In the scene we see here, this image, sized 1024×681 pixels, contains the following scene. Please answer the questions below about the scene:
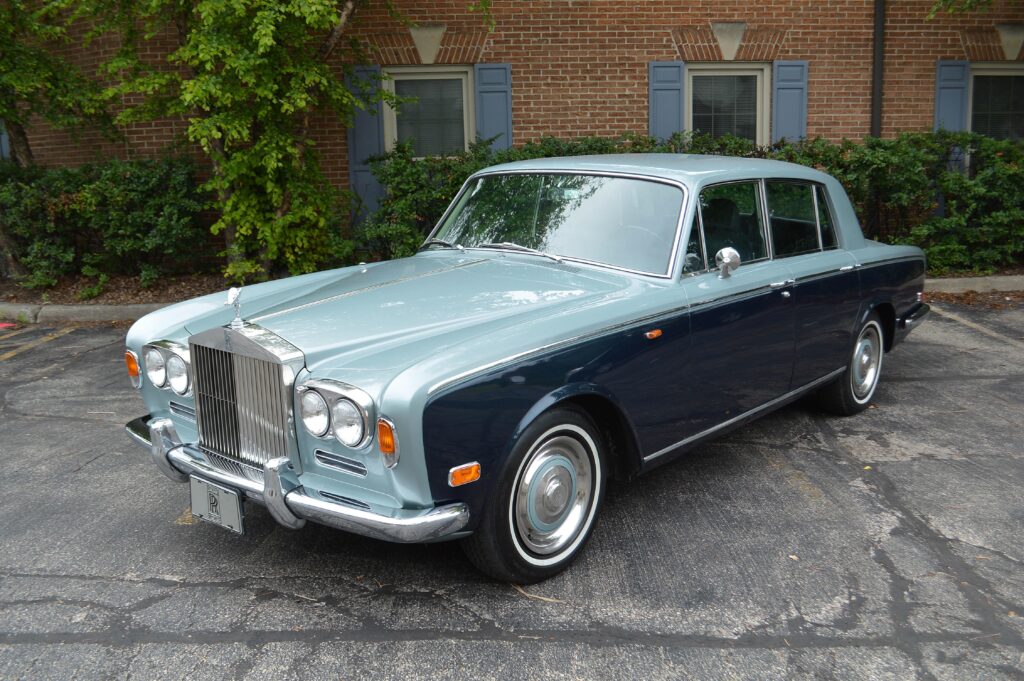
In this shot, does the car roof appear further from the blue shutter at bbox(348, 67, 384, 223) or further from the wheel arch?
the blue shutter at bbox(348, 67, 384, 223)

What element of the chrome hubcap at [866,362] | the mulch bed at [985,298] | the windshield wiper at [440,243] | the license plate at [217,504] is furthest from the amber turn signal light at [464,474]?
the mulch bed at [985,298]

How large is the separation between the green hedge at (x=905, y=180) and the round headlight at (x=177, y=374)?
5622 millimetres

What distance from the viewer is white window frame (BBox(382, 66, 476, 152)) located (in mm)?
10805

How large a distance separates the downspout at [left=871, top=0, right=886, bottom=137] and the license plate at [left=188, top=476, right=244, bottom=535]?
33.1 feet

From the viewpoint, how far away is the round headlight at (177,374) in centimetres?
373

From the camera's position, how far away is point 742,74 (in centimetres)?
1125

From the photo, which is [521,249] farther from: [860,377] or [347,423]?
[860,377]

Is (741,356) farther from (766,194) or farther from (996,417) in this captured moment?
(996,417)

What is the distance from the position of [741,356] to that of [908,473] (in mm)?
1193

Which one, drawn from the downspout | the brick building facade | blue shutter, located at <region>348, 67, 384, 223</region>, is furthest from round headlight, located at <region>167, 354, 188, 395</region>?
the downspout

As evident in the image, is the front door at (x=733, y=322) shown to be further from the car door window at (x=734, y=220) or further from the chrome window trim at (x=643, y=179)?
the chrome window trim at (x=643, y=179)

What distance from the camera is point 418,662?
3.05 m

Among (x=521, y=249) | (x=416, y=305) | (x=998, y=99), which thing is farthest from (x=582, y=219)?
(x=998, y=99)

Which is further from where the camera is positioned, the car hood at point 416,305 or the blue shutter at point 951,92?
the blue shutter at point 951,92
